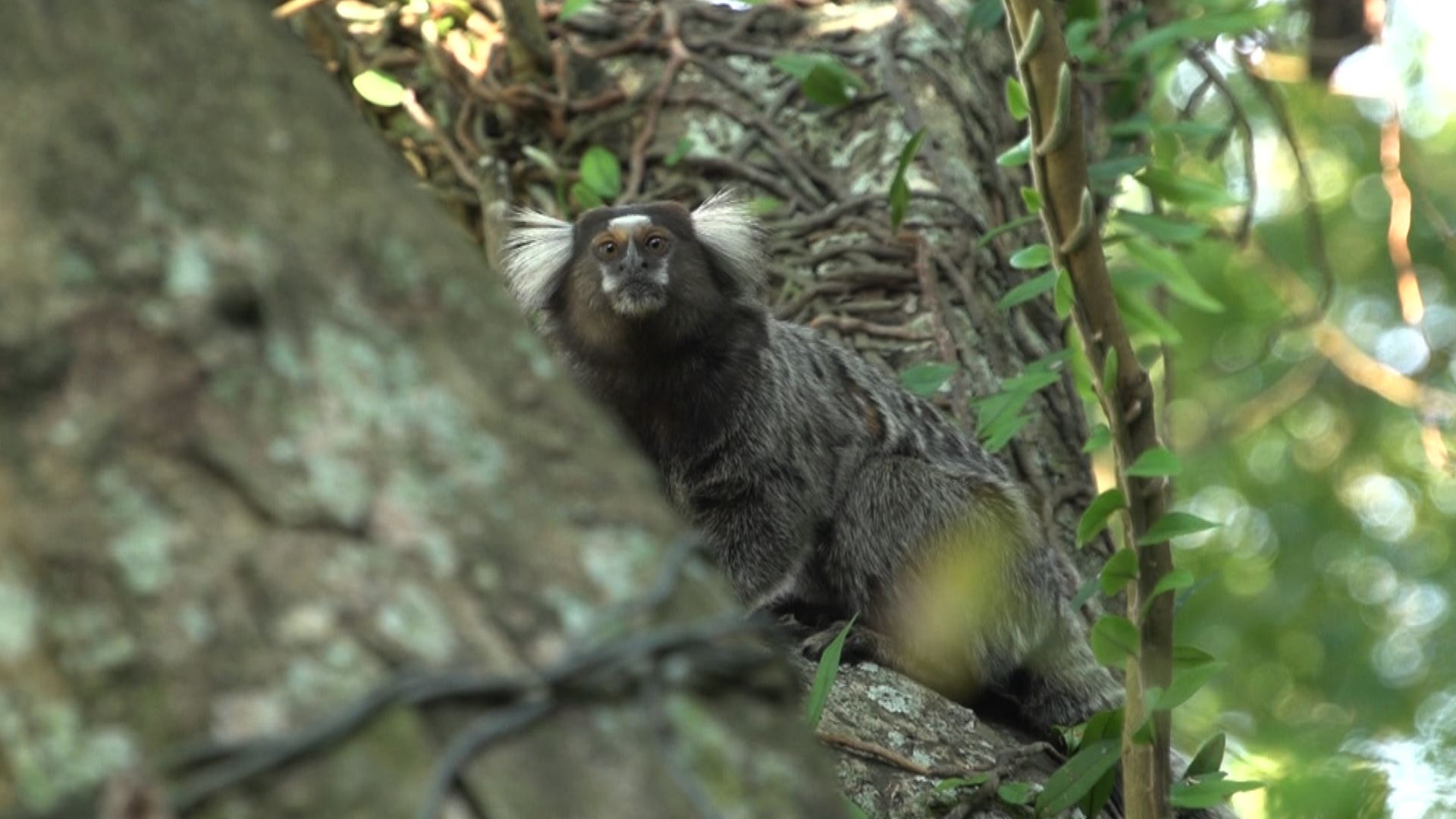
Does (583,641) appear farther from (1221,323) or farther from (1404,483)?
(1404,483)

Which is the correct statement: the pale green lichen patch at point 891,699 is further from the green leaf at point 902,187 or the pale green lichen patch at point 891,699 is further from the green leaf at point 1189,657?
the green leaf at point 902,187

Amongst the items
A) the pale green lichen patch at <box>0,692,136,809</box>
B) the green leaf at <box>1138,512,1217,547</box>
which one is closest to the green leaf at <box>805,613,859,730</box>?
the green leaf at <box>1138,512,1217,547</box>

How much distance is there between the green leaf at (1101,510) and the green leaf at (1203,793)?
0.57 m

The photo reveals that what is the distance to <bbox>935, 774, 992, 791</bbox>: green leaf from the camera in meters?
3.46

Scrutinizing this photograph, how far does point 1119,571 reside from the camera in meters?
2.82

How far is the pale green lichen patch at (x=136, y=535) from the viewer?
1314mm

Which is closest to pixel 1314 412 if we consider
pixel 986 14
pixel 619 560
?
pixel 986 14

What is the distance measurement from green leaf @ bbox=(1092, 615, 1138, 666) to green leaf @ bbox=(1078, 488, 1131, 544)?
124 mm

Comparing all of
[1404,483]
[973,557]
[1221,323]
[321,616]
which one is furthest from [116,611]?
[1404,483]

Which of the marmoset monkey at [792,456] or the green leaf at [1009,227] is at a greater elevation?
the green leaf at [1009,227]

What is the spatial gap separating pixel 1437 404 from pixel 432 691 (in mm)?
5344

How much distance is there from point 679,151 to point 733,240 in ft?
2.51

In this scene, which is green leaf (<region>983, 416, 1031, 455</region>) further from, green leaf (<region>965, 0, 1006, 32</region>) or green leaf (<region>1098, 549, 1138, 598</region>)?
green leaf (<region>965, 0, 1006, 32</region>)

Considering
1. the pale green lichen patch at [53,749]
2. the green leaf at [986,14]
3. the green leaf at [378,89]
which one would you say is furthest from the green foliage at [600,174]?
the pale green lichen patch at [53,749]
